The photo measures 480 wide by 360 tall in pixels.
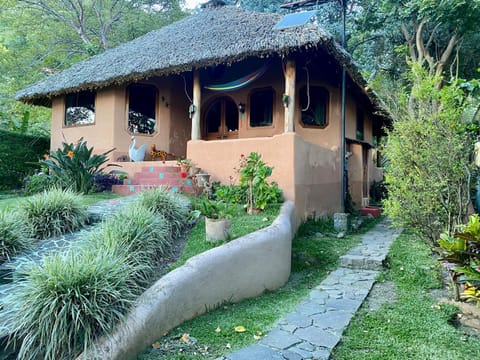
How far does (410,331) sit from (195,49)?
7.94m

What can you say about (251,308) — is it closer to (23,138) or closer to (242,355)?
(242,355)

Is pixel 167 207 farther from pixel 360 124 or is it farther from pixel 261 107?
pixel 360 124

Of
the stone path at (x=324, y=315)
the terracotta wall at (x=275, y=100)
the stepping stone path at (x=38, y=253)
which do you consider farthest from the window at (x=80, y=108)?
the stone path at (x=324, y=315)

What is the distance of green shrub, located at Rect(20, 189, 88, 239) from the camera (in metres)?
5.07

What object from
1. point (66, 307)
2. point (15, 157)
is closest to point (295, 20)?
point (66, 307)

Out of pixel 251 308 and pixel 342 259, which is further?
pixel 342 259

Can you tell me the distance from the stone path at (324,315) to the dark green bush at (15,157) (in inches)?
397

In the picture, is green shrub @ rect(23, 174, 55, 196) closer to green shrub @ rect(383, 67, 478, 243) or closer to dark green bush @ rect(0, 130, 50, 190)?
dark green bush @ rect(0, 130, 50, 190)

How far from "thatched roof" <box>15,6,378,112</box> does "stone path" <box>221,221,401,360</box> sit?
4559 millimetres

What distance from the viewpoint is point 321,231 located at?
24.1 feet

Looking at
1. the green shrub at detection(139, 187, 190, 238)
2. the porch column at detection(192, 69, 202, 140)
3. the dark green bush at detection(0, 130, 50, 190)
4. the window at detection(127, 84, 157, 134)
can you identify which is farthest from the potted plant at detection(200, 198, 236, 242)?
the dark green bush at detection(0, 130, 50, 190)

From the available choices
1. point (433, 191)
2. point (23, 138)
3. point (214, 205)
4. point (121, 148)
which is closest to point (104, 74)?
point (121, 148)

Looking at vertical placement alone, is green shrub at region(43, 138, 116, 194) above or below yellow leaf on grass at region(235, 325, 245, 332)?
above

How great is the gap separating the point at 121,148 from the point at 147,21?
11606 millimetres
